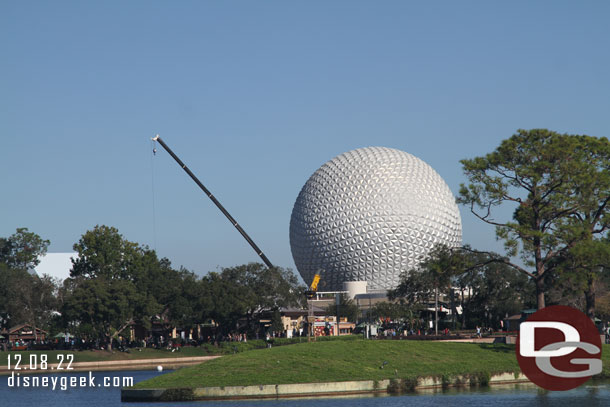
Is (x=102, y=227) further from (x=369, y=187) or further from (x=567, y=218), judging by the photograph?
(x=567, y=218)

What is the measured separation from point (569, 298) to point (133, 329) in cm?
4054

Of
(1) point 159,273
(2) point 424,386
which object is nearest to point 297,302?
(1) point 159,273

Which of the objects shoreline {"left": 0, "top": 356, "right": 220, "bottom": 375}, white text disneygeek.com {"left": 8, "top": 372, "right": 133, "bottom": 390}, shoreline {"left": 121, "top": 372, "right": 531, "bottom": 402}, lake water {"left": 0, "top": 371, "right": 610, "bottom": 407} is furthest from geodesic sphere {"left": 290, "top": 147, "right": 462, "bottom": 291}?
shoreline {"left": 121, "top": 372, "right": 531, "bottom": 402}

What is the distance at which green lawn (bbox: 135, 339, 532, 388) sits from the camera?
36125 millimetres

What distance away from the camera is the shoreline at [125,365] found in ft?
191

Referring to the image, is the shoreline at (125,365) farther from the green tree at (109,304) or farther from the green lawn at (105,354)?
the green tree at (109,304)

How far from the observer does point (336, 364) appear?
38062 millimetres

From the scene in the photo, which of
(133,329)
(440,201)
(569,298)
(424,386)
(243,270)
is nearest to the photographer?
(424,386)

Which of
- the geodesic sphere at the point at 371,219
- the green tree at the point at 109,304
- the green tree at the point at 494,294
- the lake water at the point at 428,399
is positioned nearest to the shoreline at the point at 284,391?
the lake water at the point at 428,399

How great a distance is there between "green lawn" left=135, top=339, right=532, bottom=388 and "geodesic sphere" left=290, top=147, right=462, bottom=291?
46001 millimetres

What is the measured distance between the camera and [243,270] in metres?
81.0

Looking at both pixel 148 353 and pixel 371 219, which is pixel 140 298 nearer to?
pixel 148 353

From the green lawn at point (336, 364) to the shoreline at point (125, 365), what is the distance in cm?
2080

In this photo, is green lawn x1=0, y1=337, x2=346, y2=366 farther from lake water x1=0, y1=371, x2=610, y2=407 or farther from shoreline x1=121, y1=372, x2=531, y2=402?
shoreline x1=121, y1=372, x2=531, y2=402
